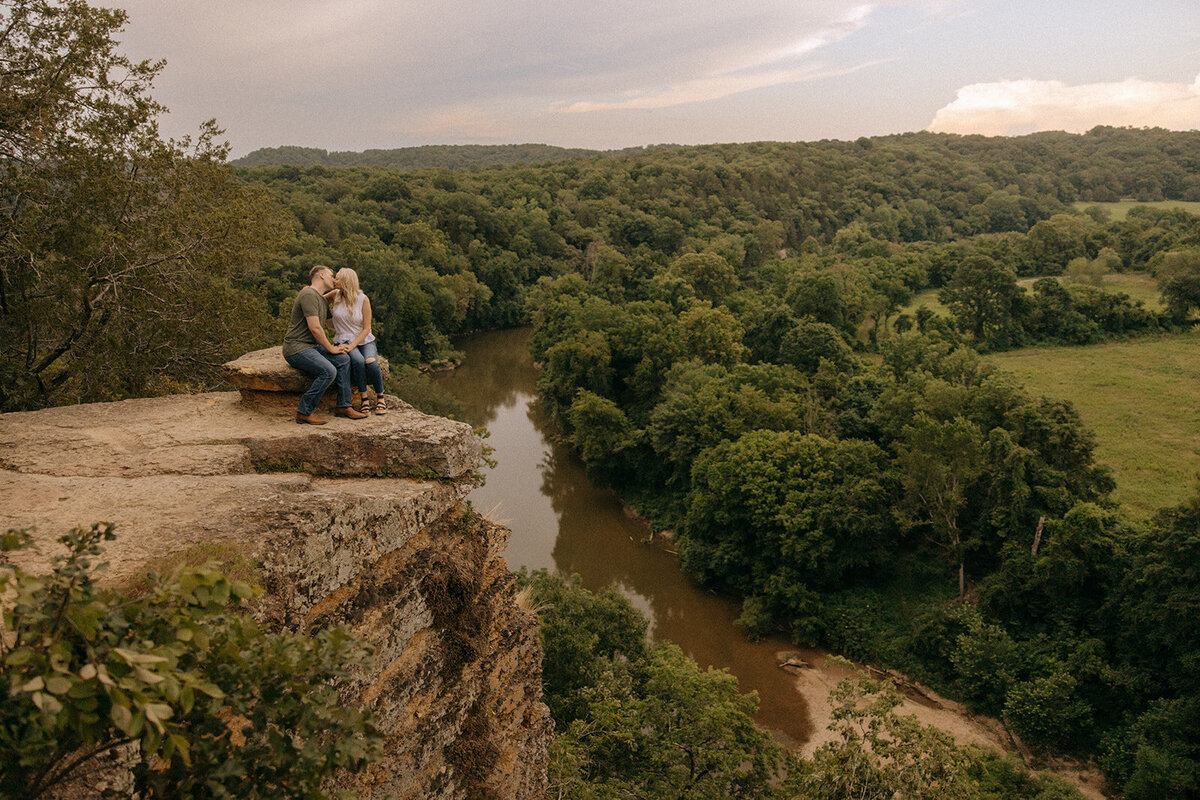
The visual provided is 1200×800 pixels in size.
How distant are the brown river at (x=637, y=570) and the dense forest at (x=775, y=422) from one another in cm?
80

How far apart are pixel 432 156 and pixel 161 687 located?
176 metres

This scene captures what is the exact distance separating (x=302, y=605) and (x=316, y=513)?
0.73 metres

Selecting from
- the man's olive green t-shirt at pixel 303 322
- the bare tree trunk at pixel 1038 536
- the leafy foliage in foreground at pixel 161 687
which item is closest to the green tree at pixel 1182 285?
the bare tree trunk at pixel 1038 536

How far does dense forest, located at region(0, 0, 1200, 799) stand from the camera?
11.8m

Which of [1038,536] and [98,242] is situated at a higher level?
[98,242]

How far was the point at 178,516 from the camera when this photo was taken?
18.5 ft

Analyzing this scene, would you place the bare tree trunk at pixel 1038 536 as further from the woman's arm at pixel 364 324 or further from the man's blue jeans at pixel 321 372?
the man's blue jeans at pixel 321 372

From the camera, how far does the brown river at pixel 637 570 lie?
1886cm

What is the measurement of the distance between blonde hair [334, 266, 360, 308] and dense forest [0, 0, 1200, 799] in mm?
5957

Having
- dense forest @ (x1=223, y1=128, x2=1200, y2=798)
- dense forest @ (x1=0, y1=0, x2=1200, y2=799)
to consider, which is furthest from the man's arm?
dense forest @ (x1=223, y1=128, x2=1200, y2=798)

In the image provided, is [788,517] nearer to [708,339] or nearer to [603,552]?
[603,552]

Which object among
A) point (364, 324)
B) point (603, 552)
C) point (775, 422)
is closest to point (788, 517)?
point (775, 422)

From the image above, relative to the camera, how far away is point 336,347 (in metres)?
8.23

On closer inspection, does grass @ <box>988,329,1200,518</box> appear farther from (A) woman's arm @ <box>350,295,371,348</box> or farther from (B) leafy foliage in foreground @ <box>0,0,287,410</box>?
(B) leafy foliage in foreground @ <box>0,0,287,410</box>
